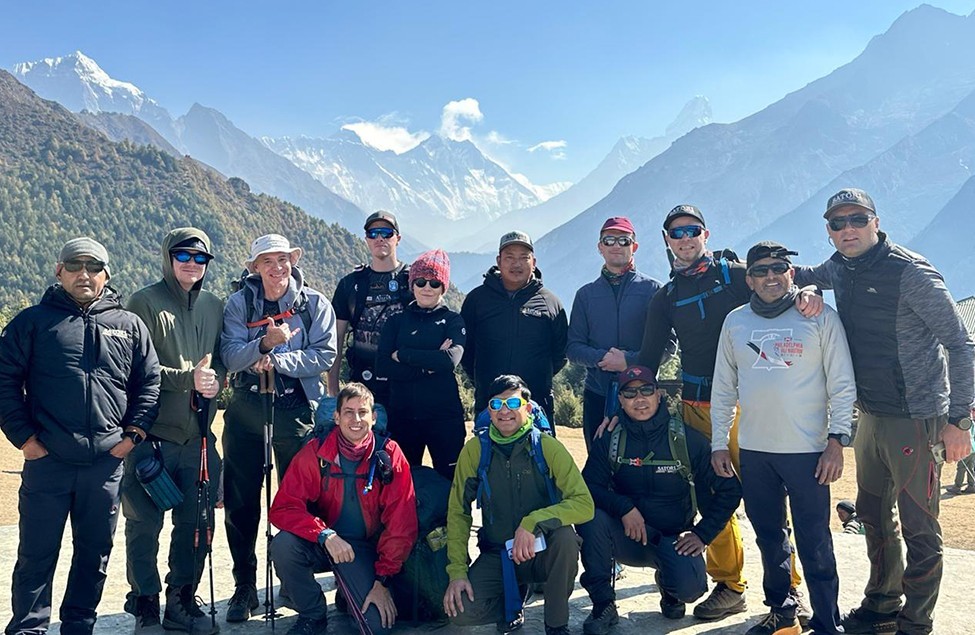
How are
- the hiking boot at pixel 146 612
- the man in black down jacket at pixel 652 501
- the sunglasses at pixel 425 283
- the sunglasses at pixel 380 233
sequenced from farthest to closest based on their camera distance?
the sunglasses at pixel 380 233
the sunglasses at pixel 425 283
the man in black down jacket at pixel 652 501
the hiking boot at pixel 146 612

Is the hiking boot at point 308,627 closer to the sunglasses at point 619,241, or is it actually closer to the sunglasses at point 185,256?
the sunglasses at point 185,256

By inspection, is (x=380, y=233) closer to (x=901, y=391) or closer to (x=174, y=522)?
(x=174, y=522)

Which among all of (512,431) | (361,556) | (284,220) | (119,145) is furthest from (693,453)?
(119,145)

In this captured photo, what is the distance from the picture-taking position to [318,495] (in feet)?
17.1

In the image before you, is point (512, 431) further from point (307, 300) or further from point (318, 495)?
point (307, 300)

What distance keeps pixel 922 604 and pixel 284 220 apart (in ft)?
481

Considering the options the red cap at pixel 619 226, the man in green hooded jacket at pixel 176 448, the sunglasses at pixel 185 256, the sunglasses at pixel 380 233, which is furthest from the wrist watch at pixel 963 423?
the sunglasses at pixel 185 256

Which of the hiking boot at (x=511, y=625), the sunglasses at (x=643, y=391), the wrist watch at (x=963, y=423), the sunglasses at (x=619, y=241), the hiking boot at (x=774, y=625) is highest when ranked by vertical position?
the sunglasses at (x=619, y=241)

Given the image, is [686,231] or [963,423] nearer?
[963,423]

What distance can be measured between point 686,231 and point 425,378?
2.29 metres

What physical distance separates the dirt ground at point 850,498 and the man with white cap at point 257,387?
6391 mm

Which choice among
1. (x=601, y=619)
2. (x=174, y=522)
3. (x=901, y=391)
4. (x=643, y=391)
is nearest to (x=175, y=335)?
→ (x=174, y=522)

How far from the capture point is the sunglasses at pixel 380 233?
6.64 meters

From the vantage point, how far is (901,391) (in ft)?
16.1
